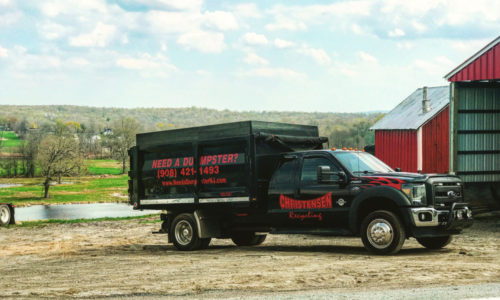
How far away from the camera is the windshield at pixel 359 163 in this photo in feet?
41.6

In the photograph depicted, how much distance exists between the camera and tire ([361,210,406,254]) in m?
11.7

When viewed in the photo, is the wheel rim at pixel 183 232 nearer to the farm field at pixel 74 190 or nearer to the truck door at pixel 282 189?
the truck door at pixel 282 189

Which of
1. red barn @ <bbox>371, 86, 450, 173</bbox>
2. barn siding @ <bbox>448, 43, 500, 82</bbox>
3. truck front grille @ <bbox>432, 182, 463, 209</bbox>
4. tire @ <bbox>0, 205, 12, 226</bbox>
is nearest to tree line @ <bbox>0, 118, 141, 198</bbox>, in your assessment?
tire @ <bbox>0, 205, 12, 226</bbox>

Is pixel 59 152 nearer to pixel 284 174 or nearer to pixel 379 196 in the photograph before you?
pixel 284 174

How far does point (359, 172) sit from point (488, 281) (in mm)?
4077

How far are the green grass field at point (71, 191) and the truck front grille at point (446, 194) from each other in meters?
59.5

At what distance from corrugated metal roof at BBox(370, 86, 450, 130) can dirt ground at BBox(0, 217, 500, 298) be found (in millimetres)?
15269

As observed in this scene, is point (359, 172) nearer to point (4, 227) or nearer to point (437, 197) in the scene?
point (437, 197)

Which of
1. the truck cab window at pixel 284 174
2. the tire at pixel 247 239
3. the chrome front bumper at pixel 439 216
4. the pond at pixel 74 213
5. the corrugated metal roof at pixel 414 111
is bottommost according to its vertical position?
the pond at pixel 74 213

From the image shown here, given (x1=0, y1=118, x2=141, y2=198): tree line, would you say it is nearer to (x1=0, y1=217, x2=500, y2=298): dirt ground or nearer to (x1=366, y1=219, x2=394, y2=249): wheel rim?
(x1=0, y1=217, x2=500, y2=298): dirt ground

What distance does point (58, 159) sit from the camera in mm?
76062

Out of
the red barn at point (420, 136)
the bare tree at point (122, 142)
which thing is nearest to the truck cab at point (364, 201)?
the red barn at point (420, 136)

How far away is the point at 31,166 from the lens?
92.4 metres

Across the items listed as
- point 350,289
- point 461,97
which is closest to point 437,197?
point 350,289
